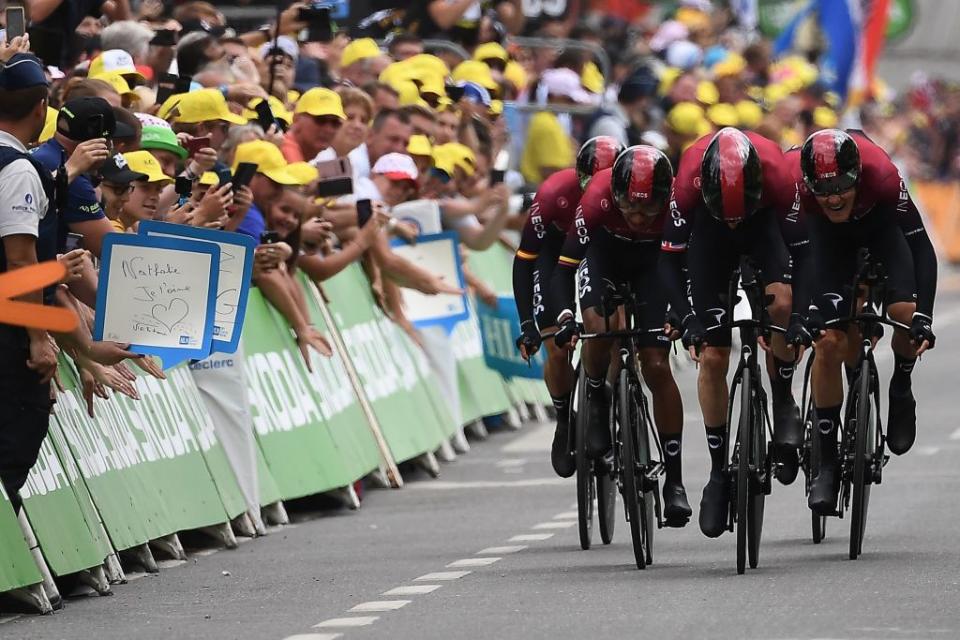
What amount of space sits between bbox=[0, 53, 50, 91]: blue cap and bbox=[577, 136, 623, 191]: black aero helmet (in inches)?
136

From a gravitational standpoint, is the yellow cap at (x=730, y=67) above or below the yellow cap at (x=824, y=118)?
above

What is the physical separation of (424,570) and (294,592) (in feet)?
3.11

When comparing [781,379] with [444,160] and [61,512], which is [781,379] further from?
[444,160]

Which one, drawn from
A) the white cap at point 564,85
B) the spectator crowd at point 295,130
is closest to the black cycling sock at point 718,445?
the spectator crowd at point 295,130

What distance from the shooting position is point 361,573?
11.0 metres

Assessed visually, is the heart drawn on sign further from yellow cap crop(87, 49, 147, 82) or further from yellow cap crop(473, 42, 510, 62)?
yellow cap crop(473, 42, 510, 62)

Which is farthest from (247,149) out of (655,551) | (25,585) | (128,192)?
(25,585)

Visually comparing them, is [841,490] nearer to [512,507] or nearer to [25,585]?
[512,507]

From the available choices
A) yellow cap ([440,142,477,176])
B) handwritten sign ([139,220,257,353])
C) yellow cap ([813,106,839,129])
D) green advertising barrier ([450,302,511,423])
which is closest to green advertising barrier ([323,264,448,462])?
green advertising barrier ([450,302,511,423])

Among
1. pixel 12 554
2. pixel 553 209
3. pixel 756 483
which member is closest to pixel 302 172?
pixel 553 209

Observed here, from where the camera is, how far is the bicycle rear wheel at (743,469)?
1030 cm

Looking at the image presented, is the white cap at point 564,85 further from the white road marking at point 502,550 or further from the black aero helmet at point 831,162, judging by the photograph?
the black aero helmet at point 831,162

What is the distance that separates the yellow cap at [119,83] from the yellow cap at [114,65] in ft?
0.35

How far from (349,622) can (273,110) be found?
227 inches
